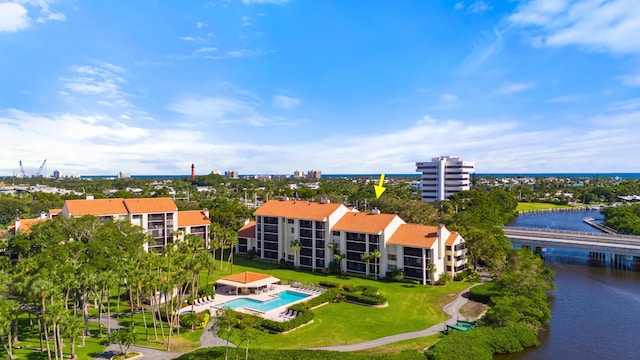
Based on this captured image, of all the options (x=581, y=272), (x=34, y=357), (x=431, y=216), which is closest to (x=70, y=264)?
(x=34, y=357)

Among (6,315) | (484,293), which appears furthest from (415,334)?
(6,315)

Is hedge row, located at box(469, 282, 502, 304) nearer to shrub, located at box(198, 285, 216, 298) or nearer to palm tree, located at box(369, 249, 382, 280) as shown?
palm tree, located at box(369, 249, 382, 280)

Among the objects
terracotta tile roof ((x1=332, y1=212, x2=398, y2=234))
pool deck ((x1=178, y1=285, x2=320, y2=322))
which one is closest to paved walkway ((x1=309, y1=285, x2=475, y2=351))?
pool deck ((x1=178, y1=285, x2=320, y2=322))

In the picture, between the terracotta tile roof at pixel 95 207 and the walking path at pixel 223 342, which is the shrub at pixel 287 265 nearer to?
the walking path at pixel 223 342

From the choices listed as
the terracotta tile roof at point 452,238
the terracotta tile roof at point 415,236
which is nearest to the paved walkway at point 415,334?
the terracotta tile roof at point 415,236

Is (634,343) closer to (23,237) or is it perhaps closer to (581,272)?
(581,272)

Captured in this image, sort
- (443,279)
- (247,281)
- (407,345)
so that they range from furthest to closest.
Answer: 1. (443,279)
2. (247,281)
3. (407,345)

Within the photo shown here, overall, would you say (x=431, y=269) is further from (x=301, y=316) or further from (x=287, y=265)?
(x=287, y=265)
